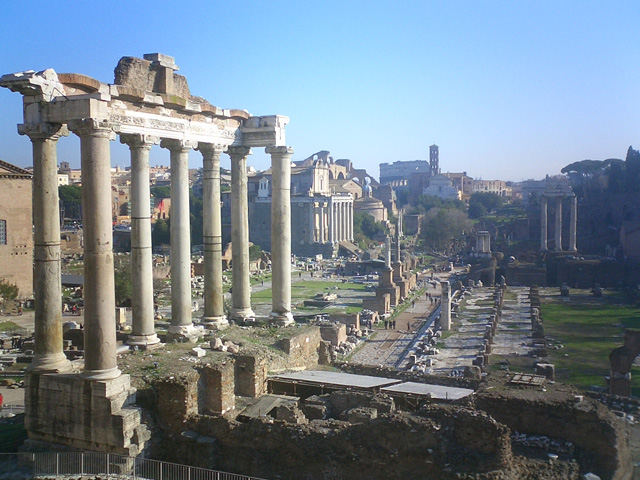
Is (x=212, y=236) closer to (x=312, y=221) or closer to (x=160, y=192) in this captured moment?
(x=312, y=221)

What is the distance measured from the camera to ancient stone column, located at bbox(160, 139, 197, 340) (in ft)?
46.3

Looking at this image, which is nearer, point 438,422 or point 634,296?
point 438,422

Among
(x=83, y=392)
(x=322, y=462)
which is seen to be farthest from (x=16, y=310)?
(x=322, y=462)

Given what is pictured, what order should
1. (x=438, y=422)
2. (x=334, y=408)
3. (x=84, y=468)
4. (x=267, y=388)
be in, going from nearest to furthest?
(x=438, y=422)
(x=84, y=468)
(x=334, y=408)
(x=267, y=388)

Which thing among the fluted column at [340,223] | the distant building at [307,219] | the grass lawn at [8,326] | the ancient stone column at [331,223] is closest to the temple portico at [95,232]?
the grass lawn at [8,326]

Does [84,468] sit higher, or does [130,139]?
[130,139]

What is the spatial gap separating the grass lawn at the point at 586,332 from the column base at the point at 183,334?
518 inches

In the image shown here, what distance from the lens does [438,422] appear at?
9320mm

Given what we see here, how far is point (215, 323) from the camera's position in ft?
49.7

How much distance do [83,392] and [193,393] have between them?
1644 mm

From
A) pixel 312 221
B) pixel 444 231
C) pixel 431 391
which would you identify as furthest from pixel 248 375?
pixel 312 221

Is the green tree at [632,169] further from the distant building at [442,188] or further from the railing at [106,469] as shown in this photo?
the railing at [106,469]

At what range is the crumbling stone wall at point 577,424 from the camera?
994 cm

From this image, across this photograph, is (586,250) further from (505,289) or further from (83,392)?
(83,392)
